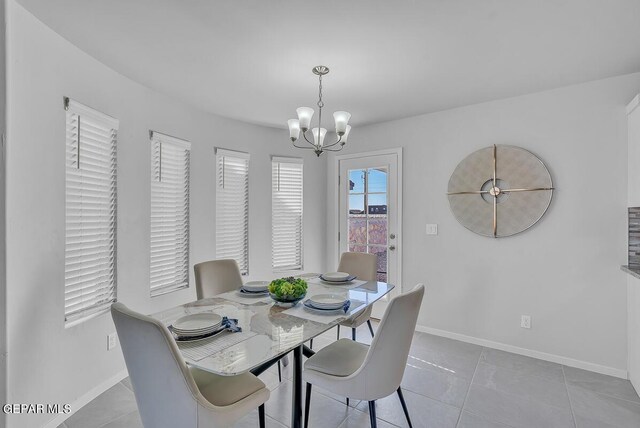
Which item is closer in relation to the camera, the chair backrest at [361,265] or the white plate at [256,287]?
the white plate at [256,287]

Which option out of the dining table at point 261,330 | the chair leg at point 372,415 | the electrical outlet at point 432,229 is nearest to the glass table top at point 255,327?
the dining table at point 261,330

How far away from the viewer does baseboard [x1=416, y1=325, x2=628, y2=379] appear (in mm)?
2445

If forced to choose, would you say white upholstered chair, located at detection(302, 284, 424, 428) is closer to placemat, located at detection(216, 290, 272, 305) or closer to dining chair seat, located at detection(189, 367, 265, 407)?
dining chair seat, located at detection(189, 367, 265, 407)

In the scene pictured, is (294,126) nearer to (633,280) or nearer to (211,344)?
(211,344)

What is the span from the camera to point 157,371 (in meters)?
1.18

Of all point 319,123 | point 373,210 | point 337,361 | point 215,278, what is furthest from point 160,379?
point 373,210

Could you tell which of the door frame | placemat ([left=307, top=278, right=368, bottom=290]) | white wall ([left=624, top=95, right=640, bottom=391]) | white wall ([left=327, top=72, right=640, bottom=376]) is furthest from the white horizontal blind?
white wall ([left=624, top=95, right=640, bottom=391])

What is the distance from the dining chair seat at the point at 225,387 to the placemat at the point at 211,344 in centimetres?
27

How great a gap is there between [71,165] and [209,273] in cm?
118

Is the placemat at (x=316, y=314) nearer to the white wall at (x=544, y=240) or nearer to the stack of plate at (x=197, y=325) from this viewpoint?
the stack of plate at (x=197, y=325)

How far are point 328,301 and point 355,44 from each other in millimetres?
1615

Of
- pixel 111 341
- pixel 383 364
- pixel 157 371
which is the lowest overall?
pixel 111 341

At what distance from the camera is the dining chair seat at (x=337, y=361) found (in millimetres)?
→ 1663

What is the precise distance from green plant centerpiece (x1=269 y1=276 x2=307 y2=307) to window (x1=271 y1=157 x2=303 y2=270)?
6.31 ft
